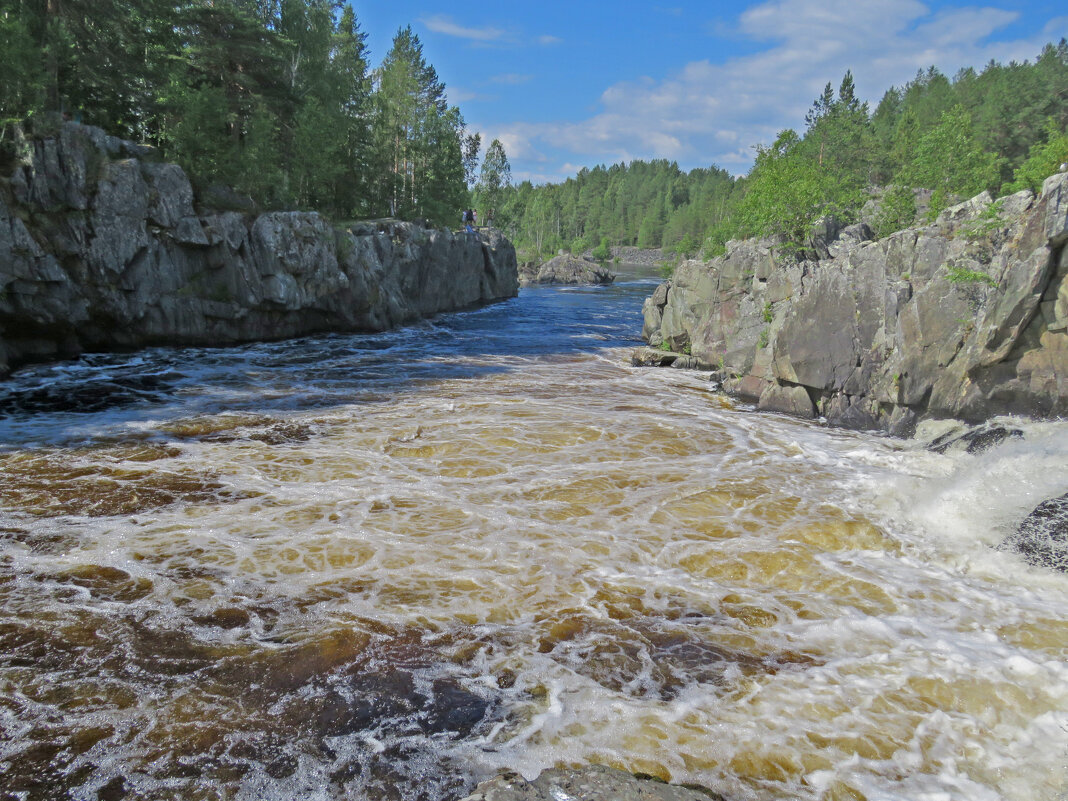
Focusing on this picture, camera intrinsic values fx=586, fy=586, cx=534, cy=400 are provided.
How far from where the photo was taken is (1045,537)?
340 inches

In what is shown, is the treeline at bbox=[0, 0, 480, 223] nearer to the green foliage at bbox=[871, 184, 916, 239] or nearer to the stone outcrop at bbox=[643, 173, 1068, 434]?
the stone outcrop at bbox=[643, 173, 1068, 434]

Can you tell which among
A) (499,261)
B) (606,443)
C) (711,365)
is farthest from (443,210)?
(606,443)

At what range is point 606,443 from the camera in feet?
46.1

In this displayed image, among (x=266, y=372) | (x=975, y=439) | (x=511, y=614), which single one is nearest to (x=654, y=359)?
(x=975, y=439)

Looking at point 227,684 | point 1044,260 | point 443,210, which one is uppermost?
point 443,210

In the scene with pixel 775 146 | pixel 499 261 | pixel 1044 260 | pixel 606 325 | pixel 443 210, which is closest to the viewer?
pixel 1044 260

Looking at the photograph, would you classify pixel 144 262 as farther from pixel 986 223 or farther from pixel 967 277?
pixel 986 223

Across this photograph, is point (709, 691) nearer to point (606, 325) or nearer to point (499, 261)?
point (606, 325)

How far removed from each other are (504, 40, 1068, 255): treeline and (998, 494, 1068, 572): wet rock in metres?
15.0

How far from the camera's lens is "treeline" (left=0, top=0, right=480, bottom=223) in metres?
22.3

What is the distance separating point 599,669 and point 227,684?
362cm

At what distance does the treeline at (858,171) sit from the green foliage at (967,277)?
7.70 m

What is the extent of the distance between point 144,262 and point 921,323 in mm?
26421

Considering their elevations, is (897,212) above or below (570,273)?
above
